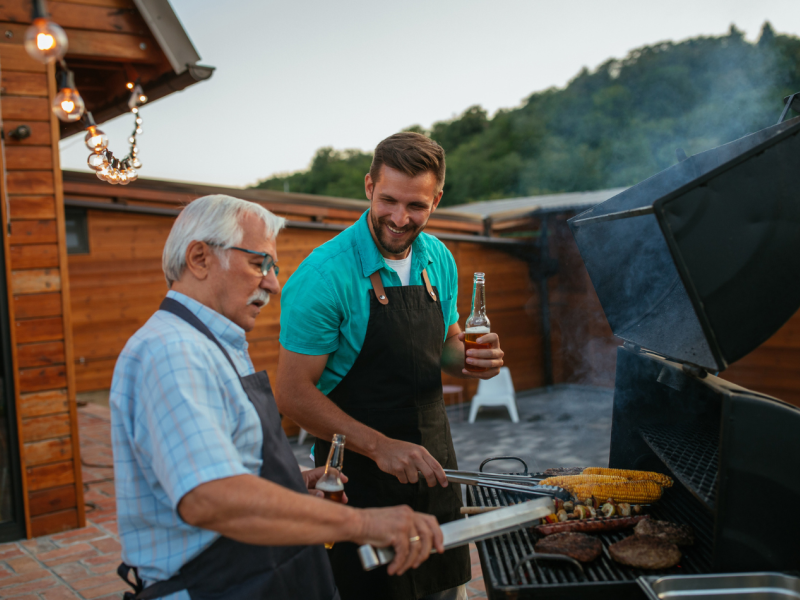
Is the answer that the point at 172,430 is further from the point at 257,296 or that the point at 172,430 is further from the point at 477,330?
the point at 477,330

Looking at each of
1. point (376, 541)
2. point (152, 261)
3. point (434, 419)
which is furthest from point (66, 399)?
point (152, 261)

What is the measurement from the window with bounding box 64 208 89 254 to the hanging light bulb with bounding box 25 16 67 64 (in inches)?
292

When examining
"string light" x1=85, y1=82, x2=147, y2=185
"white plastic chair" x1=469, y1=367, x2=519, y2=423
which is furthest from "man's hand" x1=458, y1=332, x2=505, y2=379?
"white plastic chair" x1=469, y1=367, x2=519, y2=423

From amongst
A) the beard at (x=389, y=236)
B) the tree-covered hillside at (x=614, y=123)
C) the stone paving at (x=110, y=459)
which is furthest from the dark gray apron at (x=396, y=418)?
the tree-covered hillside at (x=614, y=123)

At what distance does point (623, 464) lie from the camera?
7.73 ft

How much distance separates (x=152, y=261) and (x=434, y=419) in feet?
26.0

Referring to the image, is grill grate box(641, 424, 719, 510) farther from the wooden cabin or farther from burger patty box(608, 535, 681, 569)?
the wooden cabin

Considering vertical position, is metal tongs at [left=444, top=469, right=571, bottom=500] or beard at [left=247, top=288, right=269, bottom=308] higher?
beard at [left=247, top=288, right=269, bottom=308]

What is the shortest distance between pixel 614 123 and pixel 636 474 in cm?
2927

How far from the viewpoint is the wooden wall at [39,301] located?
166 inches

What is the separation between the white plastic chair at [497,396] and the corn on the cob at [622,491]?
8.50m

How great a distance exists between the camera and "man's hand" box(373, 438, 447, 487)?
199 cm

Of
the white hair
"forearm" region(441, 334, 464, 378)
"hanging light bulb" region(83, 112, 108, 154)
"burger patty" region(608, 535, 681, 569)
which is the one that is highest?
"hanging light bulb" region(83, 112, 108, 154)

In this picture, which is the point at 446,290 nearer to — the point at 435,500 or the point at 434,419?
the point at 434,419
